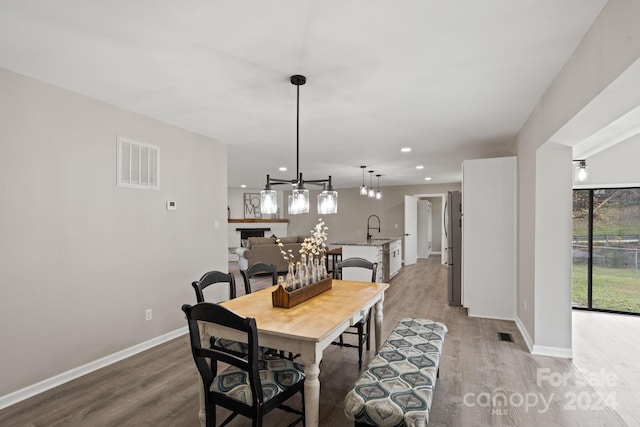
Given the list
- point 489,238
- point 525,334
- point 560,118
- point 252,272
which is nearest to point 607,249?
point 489,238

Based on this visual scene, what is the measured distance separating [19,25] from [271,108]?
1888mm

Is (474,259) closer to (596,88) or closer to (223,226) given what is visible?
(596,88)

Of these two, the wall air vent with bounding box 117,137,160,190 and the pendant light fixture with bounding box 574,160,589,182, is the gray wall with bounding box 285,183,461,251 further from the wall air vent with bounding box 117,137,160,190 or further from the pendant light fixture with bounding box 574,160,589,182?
the wall air vent with bounding box 117,137,160,190

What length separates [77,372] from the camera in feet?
9.53

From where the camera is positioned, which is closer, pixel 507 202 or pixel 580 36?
pixel 580 36

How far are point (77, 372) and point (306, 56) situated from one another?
3.24m

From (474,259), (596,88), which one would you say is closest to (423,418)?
(596,88)

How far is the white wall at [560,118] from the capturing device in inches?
64.4

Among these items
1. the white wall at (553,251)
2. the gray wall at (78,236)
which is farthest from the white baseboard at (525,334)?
the gray wall at (78,236)

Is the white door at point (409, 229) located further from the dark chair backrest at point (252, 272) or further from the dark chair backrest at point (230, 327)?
the dark chair backrest at point (230, 327)

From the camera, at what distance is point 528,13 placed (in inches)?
70.9

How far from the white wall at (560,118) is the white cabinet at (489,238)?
24cm

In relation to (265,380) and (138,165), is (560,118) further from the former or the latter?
(138,165)

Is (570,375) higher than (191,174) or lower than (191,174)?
lower
